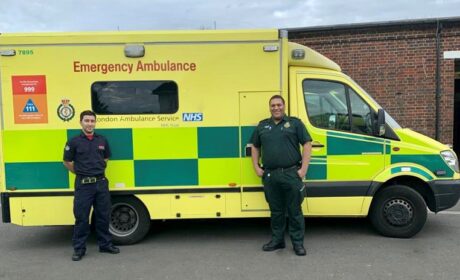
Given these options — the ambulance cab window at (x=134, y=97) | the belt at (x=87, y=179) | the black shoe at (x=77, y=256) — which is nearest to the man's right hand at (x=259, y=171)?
the ambulance cab window at (x=134, y=97)

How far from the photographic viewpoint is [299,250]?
17.0 feet

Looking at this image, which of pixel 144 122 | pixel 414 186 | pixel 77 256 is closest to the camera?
pixel 77 256

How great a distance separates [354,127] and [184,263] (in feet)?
8.39

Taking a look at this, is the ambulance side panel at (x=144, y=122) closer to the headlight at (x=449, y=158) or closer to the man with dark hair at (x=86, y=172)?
the man with dark hair at (x=86, y=172)

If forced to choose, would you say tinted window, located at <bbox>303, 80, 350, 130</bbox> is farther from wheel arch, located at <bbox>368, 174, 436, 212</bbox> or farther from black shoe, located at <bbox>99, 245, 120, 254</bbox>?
black shoe, located at <bbox>99, 245, 120, 254</bbox>

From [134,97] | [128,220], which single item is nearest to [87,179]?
[128,220]

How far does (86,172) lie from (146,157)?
0.71 meters

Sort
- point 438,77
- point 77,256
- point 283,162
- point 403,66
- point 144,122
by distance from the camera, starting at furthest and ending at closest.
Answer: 1. point 403,66
2. point 438,77
3. point 144,122
4. point 77,256
5. point 283,162

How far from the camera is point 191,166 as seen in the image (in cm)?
552

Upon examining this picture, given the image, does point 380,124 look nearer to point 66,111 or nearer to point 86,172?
point 86,172

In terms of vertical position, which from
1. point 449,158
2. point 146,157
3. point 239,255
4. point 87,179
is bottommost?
point 239,255

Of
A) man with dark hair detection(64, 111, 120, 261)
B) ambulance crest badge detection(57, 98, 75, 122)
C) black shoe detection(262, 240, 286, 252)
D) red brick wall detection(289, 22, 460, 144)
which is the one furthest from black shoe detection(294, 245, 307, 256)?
red brick wall detection(289, 22, 460, 144)

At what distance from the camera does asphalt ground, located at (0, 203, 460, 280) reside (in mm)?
4686

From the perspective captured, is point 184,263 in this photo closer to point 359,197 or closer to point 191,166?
point 191,166
